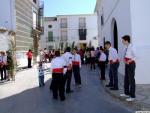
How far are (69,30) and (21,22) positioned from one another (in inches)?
1559

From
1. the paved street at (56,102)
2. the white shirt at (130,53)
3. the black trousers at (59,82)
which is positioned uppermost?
the white shirt at (130,53)

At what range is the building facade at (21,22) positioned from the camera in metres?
26.5

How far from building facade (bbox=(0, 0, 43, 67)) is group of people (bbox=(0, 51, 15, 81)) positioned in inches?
287

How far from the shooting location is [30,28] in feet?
112

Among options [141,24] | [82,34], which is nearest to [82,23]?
[82,34]

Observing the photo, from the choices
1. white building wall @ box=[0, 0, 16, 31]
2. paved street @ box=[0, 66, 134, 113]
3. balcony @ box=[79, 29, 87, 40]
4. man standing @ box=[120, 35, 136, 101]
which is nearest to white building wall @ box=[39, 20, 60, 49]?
balcony @ box=[79, 29, 87, 40]

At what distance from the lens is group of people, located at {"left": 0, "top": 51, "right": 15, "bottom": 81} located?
18.6m

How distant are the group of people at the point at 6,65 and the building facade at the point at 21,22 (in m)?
7.30

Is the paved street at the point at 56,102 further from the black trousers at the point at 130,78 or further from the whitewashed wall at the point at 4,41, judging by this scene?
the whitewashed wall at the point at 4,41

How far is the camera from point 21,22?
96.3ft

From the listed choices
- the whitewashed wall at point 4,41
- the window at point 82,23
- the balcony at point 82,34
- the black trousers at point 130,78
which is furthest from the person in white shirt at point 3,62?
the window at point 82,23

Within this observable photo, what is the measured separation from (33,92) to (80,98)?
A: 2730 mm

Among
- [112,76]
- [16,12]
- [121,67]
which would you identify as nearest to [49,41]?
[16,12]

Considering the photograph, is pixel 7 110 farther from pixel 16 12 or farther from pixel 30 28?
pixel 30 28
